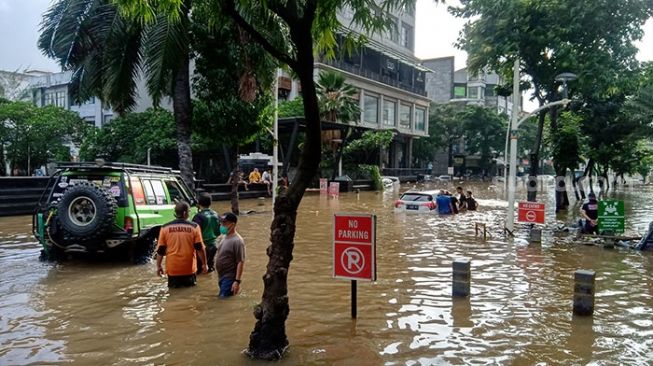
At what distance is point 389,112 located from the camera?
203ft

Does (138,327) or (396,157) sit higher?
(396,157)

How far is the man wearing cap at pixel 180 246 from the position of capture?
7398 millimetres

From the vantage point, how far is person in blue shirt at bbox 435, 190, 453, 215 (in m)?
21.9

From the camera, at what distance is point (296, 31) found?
5199 millimetres

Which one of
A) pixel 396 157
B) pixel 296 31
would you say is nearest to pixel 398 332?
pixel 296 31

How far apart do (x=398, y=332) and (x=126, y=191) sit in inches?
236

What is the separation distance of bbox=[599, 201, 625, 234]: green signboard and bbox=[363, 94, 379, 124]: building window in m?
42.6

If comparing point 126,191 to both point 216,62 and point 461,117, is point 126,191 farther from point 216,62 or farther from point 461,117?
point 461,117

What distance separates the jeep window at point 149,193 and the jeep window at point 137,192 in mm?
151

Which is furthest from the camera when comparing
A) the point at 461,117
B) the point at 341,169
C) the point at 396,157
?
the point at 461,117

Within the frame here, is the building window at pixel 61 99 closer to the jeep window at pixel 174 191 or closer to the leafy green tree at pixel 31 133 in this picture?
the leafy green tree at pixel 31 133

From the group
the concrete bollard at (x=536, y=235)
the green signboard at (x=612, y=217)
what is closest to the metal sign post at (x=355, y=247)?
the concrete bollard at (x=536, y=235)

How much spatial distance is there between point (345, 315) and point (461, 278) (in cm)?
205

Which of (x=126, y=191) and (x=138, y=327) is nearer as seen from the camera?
(x=138, y=327)
